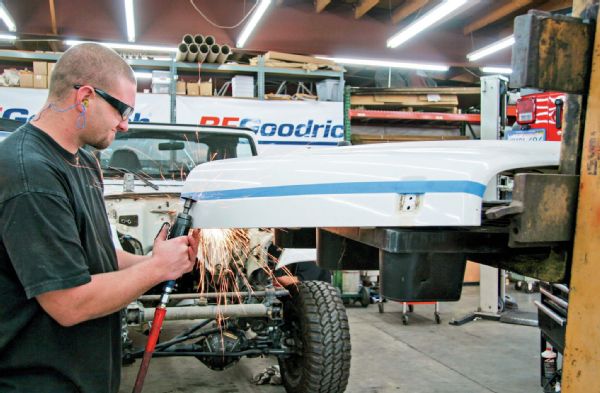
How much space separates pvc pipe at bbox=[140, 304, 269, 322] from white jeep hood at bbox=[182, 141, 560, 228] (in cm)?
141

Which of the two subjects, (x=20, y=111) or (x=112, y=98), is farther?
(x=20, y=111)

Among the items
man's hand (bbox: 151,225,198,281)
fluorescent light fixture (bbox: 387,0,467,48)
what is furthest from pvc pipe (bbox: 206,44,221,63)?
man's hand (bbox: 151,225,198,281)

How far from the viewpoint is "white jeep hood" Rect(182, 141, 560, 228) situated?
161cm

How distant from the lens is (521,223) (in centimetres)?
140

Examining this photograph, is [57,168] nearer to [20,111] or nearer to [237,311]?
[237,311]

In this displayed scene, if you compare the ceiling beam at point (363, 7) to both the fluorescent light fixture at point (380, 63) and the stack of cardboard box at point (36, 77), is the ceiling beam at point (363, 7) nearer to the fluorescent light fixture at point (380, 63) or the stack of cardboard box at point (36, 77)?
the fluorescent light fixture at point (380, 63)

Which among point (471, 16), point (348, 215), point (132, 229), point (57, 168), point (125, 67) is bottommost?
point (132, 229)

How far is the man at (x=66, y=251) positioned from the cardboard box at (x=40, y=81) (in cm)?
691

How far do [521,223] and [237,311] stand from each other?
2.38 m

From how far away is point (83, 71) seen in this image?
63.6 inches

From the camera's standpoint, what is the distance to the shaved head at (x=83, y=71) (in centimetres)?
161

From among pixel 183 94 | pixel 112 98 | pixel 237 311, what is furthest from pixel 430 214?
pixel 183 94

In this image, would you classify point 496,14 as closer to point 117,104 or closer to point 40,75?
point 40,75

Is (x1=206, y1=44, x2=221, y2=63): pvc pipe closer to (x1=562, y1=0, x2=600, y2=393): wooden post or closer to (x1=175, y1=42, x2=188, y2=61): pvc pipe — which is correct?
(x1=175, y1=42, x2=188, y2=61): pvc pipe
